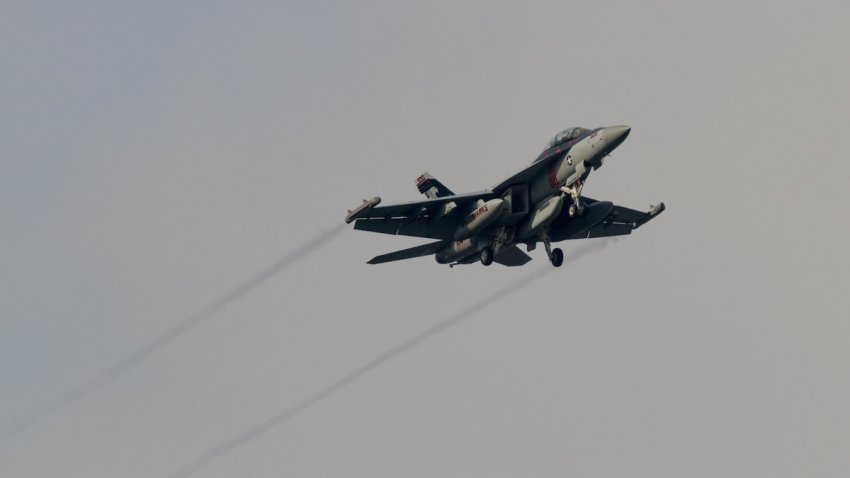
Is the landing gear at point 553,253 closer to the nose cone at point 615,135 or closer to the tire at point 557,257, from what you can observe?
the tire at point 557,257

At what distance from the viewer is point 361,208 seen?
183ft

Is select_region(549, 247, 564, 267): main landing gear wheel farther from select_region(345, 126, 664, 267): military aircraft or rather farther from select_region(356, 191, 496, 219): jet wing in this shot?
select_region(356, 191, 496, 219): jet wing

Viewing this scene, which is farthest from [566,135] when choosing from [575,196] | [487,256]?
[487,256]

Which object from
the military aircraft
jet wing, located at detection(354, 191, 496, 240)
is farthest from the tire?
jet wing, located at detection(354, 191, 496, 240)

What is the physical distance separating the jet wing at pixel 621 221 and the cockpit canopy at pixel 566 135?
4.07m

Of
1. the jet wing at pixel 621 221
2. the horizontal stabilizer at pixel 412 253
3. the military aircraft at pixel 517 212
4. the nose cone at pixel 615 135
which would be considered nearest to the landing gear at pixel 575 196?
the military aircraft at pixel 517 212

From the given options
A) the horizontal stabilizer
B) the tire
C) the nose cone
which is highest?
Answer: the horizontal stabilizer

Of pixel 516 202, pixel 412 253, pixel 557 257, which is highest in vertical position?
pixel 412 253

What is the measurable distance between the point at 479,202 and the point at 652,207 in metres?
7.81

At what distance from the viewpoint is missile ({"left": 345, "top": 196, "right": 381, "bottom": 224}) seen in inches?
2181

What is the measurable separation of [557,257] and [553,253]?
21 centimetres

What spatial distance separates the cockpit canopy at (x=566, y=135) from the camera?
58250 millimetres

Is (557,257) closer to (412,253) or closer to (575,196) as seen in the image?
(575,196)

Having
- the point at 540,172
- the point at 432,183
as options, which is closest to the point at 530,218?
the point at 540,172
